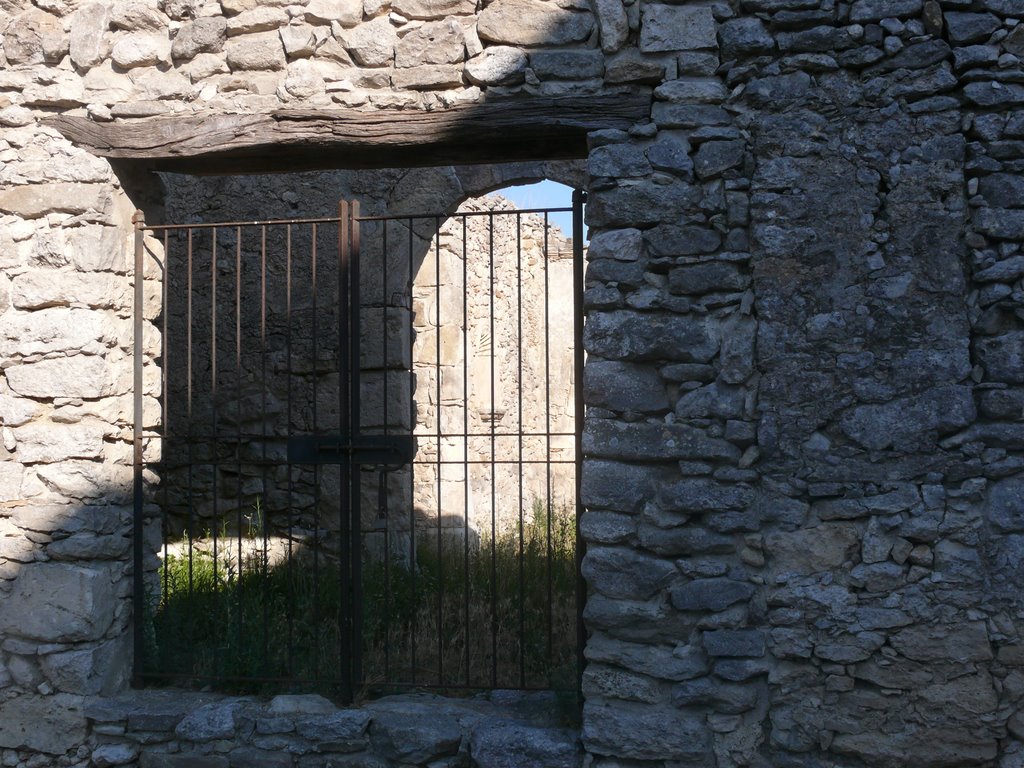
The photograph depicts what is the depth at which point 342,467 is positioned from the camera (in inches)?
146

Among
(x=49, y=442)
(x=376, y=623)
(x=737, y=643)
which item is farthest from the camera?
(x=376, y=623)

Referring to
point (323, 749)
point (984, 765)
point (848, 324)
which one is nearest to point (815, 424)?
point (848, 324)

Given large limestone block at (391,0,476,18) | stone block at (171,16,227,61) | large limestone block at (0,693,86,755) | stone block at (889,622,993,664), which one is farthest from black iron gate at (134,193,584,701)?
stone block at (889,622,993,664)

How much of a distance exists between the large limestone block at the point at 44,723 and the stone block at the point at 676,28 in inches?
128

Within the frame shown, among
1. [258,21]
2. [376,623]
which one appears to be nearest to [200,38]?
[258,21]

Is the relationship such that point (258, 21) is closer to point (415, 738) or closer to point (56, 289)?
point (56, 289)

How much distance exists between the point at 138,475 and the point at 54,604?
57 centimetres

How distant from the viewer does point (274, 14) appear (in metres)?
3.53

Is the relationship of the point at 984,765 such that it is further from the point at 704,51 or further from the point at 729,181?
the point at 704,51

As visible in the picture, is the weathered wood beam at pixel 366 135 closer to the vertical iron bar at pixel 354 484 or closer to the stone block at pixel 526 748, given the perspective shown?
the vertical iron bar at pixel 354 484

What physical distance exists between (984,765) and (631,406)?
1.60 metres

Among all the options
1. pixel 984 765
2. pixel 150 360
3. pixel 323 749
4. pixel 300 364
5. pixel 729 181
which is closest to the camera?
pixel 984 765

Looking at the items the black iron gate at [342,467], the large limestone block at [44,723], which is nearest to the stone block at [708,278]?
the black iron gate at [342,467]

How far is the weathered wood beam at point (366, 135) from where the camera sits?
331 centimetres
